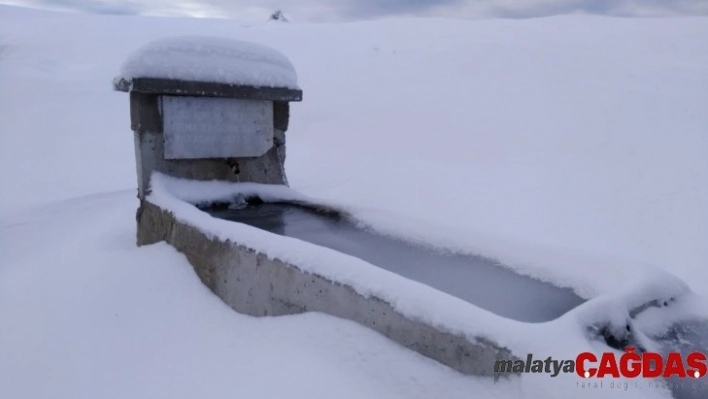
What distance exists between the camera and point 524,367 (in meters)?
2.08

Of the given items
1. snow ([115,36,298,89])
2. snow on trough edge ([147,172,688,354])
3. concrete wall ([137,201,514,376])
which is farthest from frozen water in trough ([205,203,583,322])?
snow ([115,36,298,89])

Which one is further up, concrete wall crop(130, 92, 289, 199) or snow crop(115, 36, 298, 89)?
snow crop(115, 36, 298, 89)

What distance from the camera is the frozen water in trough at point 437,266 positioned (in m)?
2.94

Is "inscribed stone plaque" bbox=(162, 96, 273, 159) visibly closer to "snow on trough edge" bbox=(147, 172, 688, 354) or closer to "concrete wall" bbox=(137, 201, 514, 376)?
"concrete wall" bbox=(137, 201, 514, 376)

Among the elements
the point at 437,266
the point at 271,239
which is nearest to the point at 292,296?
the point at 271,239

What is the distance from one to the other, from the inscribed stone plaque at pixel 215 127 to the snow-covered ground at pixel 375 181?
51.7 inches

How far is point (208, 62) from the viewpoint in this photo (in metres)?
5.46

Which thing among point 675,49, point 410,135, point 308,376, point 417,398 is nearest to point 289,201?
point 308,376

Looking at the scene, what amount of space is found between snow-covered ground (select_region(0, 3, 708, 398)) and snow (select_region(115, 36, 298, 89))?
72.4 inches

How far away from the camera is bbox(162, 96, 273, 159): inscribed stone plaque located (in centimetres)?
550

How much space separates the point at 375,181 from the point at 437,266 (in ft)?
22.3

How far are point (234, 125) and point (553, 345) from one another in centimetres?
465

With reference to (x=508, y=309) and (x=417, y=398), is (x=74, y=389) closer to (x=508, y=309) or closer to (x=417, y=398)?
(x=417, y=398)

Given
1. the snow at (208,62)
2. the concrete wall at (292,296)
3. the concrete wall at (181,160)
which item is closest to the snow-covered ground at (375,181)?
the concrete wall at (292,296)
